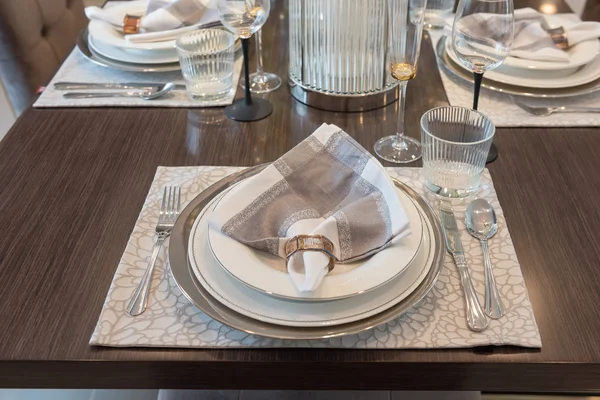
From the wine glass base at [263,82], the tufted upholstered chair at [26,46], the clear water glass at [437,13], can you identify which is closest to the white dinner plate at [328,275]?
the wine glass base at [263,82]

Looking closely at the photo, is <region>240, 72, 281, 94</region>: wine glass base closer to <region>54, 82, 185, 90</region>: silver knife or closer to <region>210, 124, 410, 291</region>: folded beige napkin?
<region>54, 82, 185, 90</region>: silver knife

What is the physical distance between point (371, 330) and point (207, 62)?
545 mm

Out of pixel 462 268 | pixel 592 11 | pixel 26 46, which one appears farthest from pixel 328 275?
pixel 592 11

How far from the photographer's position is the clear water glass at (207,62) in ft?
3.01

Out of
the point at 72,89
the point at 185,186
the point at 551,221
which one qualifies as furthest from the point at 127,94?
the point at 551,221

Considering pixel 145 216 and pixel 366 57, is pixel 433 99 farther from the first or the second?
pixel 145 216

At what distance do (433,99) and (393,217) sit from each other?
1.38 ft

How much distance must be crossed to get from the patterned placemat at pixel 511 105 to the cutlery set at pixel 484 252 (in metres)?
0.24

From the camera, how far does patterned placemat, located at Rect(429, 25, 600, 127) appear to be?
0.88m

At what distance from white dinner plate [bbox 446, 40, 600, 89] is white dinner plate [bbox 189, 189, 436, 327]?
18.0 inches

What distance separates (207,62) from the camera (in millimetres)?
929

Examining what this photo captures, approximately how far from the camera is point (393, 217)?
0.60 m

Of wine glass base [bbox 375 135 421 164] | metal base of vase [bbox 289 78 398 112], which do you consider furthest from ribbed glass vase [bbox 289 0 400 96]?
wine glass base [bbox 375 135 421 164]

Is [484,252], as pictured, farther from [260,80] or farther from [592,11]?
[592,11]
